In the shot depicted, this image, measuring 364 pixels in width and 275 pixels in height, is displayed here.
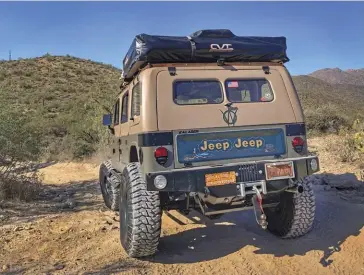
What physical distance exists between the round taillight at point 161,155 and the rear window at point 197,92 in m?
0.61

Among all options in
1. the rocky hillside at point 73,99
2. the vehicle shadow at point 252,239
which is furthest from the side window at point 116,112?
the rocky hillside at point 73,99

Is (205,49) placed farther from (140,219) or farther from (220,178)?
(140,219)

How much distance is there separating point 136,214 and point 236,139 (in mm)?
1371

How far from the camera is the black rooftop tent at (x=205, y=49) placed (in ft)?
14.2

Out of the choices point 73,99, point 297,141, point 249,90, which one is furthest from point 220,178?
point 73,99

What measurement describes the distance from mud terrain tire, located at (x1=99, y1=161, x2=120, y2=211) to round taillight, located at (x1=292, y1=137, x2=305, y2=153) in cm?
308

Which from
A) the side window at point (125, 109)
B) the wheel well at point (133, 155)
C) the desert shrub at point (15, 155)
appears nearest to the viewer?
the wheel well at point (133, 155)

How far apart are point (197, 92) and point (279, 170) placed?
127 cm

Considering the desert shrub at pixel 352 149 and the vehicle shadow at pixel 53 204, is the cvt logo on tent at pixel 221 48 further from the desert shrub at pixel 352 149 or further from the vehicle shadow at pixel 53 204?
the desert shrub at pixel 352 149

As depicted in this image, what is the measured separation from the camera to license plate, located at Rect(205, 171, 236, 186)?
4.05 meters

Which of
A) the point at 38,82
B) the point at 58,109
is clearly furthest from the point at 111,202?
the point at 38,82

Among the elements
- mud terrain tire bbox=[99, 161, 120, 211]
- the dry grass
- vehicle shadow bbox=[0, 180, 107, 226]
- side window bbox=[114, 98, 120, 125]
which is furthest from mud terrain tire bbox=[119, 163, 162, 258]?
the dry grass

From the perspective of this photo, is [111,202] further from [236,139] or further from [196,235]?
[236,139]

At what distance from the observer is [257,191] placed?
4141mm
